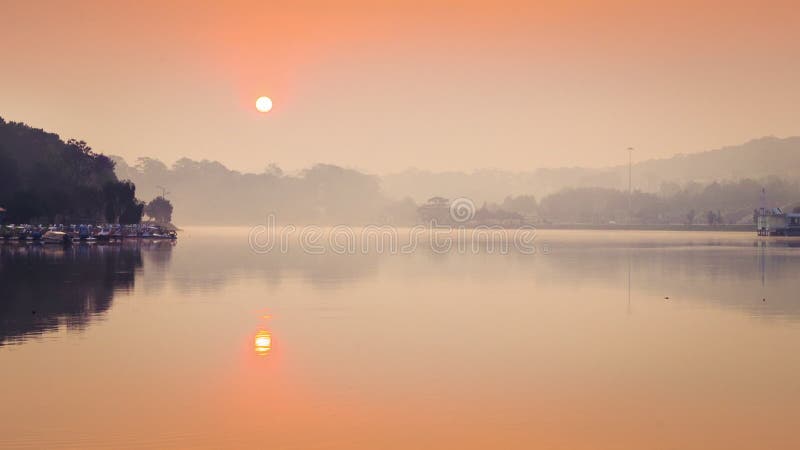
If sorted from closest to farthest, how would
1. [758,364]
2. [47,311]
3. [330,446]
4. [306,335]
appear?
[330,446], [758,364], [306,335], [47,311]

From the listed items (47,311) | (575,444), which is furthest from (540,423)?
(47,311)

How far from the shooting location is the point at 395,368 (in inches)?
1039

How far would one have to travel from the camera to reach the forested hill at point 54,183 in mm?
145625

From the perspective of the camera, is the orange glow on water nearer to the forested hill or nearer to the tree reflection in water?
the tree reflection in water

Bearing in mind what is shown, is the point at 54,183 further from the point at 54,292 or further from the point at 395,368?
the point at 395,368

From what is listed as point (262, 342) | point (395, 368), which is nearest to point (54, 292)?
point (262, 342)

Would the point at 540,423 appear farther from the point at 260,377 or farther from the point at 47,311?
the point at 47,311

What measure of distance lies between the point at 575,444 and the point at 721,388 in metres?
7.77

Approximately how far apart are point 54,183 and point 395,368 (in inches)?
5765

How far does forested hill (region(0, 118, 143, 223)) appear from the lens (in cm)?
14562

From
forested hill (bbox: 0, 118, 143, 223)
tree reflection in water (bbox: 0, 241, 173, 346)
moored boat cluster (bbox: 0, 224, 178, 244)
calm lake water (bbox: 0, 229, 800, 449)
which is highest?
forested hill (bbox: 0, 118, 143, 223)

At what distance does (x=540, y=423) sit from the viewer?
19547 millimetres

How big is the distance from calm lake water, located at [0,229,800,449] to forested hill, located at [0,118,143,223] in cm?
10175

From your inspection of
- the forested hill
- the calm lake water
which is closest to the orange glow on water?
the calm lake water
